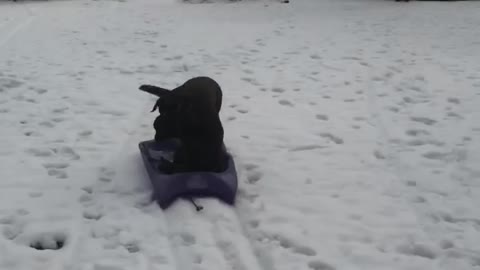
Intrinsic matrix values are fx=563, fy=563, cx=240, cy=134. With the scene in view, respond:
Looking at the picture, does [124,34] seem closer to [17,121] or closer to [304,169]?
[17,121]

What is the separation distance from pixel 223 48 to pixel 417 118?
4.03 m

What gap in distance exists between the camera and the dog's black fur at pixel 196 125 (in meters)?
3.96

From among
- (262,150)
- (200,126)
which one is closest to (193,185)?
(200,126)

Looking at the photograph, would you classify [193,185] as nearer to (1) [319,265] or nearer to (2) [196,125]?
(2) [196,125]

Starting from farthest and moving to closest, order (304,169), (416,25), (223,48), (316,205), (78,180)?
(416,25) → (223,48) → (304,169) → (78,180) → (316,205)

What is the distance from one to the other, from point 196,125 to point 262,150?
4.11 feet

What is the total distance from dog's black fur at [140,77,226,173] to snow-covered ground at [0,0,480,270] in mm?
297

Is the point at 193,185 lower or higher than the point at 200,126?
lower

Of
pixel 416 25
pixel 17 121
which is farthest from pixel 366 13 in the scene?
pixel 17 121

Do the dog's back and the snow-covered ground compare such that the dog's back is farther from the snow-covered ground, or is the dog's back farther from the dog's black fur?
the snow-covered ground

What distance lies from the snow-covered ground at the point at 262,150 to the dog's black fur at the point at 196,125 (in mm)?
297

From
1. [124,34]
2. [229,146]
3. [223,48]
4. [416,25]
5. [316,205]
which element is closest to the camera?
[316,205]

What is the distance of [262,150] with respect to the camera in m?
5.08

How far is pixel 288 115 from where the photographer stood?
6.00 meters
